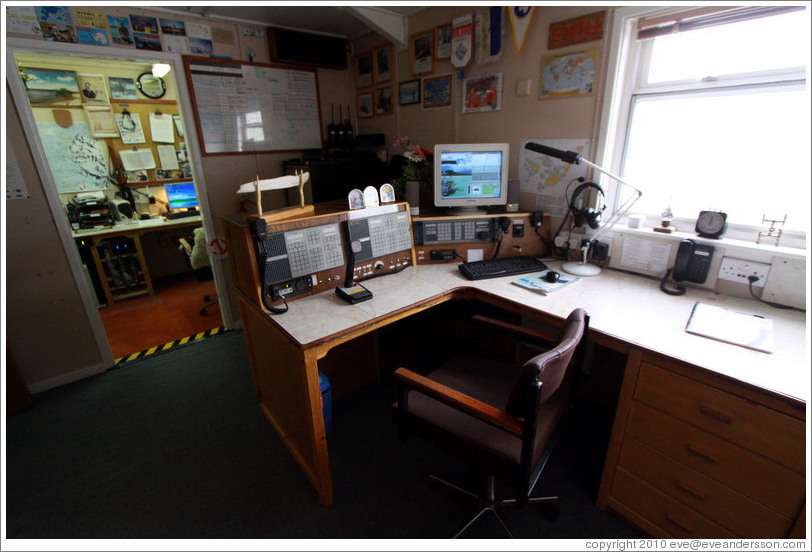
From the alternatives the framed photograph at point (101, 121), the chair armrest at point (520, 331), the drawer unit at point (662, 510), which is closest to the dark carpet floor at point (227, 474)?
the drawer unit at point (662, 510)

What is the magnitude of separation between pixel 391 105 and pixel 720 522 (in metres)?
3.18

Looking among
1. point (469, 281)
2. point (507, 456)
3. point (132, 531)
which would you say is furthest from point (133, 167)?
point (507, 456)

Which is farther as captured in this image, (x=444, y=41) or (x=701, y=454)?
(x=444, y=41)

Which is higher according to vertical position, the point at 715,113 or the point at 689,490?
the point at 715,113

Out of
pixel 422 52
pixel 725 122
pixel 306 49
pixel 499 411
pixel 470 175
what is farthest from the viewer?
pixel 306 49

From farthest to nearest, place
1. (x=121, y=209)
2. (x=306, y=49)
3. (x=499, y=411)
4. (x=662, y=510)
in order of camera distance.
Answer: (x=121, y=209)
(x=306, y=49)
(x=662, y=510)
(x=499, y=411)

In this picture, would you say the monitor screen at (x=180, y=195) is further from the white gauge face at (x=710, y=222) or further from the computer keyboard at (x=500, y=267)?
the white gauge face at (x=710, y=222)

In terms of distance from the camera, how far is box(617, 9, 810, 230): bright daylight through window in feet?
5.09

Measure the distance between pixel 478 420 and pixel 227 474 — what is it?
1.32 metres

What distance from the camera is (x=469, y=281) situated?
2.01 meters

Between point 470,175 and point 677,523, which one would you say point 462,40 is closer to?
point 470,175

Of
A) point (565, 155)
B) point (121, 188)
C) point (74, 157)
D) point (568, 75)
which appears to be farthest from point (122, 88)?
point (565, 155)

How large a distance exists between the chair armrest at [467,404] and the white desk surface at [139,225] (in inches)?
114

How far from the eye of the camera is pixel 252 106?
2975 millimetres
